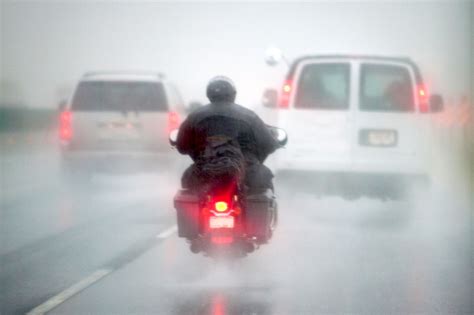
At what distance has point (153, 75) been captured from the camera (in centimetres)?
1941

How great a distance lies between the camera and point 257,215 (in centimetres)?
877

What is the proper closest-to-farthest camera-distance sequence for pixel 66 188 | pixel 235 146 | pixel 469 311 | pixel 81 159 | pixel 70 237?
pixel 469 311, pixel 235 146, pixel 70 237, pixel 81 159, pixel 66 188

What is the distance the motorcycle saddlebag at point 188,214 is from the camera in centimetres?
871

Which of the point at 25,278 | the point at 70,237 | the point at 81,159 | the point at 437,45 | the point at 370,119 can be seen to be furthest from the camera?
the point at 437,45

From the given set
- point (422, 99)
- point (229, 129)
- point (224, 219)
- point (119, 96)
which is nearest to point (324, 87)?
point (422, 99)

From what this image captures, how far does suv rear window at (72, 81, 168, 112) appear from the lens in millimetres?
18750

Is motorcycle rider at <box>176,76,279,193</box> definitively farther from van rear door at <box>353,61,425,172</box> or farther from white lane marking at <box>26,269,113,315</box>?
van rear door at <box>353,61,425,172</box>

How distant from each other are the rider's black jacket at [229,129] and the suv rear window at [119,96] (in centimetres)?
971

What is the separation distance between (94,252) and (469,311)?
4.43 metres

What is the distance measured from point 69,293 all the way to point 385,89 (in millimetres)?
7065

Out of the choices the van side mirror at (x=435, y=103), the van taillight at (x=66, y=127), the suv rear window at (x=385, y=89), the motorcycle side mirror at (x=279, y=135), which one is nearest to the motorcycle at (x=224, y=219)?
the motorcycle side mirror at (x=279, y=135)

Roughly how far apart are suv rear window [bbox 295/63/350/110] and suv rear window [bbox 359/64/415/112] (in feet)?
Result: 0.80

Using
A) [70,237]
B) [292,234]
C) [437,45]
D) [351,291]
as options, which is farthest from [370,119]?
[437,45]

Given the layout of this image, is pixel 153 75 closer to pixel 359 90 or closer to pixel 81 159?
pixel 81 159
